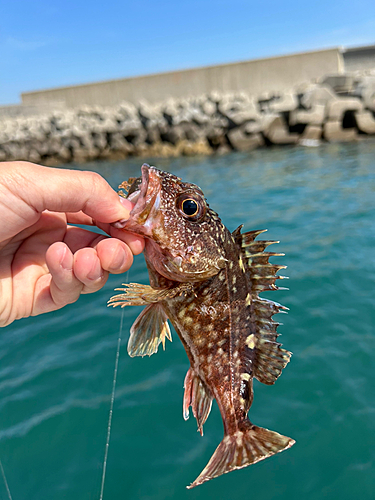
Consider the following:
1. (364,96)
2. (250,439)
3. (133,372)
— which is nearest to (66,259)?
(250,439)

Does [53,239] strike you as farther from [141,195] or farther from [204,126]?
[204,126]

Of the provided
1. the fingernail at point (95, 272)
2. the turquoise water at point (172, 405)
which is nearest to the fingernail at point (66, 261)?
the fingernail at point (95, 272)

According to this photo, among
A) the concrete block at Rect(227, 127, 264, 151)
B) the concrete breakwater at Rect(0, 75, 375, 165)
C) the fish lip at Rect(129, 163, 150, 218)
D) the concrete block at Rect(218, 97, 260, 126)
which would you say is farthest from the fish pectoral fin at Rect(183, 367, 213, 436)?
the concrete block at Rect(218, 97, 260, 126)

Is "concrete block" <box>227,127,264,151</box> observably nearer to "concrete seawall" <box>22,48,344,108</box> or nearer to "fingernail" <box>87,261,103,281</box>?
"concrete seawall" <box>22,48,344,108</box>

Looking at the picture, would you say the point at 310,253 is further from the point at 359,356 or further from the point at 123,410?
the point at 123,410

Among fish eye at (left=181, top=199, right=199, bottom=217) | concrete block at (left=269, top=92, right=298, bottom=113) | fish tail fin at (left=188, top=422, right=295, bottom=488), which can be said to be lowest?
fish tail fin at (left=188, top=422, right=295, bottom=488)

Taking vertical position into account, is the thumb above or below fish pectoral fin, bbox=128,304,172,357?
above
